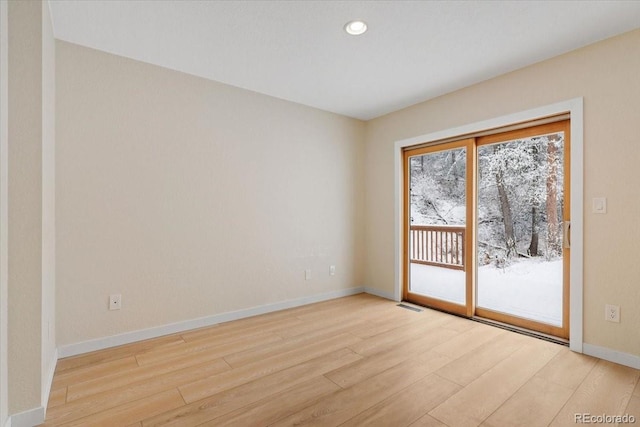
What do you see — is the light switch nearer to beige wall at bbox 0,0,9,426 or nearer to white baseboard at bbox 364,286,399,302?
white baseboard at bbox 364,286,399,302

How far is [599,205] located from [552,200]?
426 millimetres

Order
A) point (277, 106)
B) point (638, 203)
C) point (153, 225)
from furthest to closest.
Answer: point (277, 106) → point (153, 225) → point (638, 203)

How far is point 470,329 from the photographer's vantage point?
9.83ft

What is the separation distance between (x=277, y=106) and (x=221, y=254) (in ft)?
5.79

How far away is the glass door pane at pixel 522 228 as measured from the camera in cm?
279

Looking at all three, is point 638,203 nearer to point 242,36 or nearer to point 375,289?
point 375,289

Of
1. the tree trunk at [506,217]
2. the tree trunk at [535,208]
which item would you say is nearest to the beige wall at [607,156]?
the tree trunk at [535,208]

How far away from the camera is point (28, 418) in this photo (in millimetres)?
1615

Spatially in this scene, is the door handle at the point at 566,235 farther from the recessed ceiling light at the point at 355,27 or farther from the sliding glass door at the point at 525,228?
the recessed ceiling light at the point at 355,27

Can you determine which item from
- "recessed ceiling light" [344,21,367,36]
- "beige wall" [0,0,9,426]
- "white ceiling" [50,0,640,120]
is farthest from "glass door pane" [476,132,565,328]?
"beige wall" [0,0,9,426]

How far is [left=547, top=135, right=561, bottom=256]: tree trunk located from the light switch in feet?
1.21

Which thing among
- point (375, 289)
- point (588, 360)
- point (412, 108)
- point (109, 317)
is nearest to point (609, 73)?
point (412, 108)

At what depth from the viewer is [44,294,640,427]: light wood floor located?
171 cm

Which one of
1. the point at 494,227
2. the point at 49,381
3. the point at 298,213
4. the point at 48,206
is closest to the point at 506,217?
the point at 494,227
